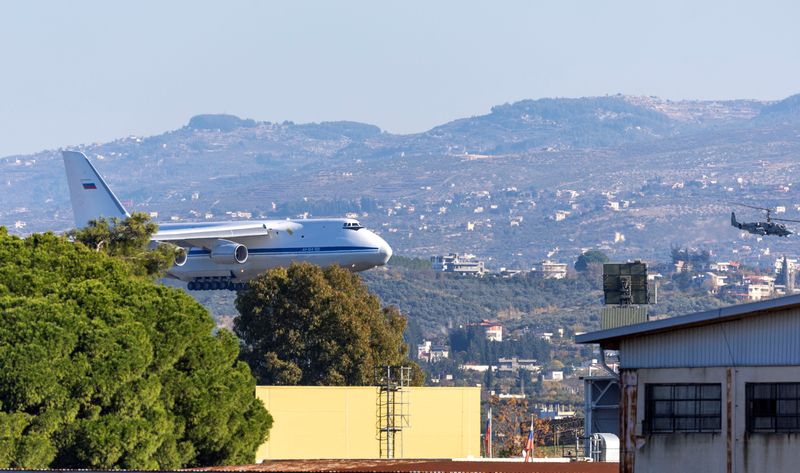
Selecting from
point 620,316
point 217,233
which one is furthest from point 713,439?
point 217,233

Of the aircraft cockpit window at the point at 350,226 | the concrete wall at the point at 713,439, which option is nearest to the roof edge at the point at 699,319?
the concrete wall at the point at 713,439

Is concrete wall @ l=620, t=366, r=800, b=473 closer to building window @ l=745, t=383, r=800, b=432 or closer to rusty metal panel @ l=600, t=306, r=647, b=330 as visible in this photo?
building window @ l=745, t=383, r=800, b=432

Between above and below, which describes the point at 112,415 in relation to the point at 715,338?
below

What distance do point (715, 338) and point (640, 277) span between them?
47.5 feet

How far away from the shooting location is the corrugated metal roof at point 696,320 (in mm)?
28578

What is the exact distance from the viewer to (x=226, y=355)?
190ft

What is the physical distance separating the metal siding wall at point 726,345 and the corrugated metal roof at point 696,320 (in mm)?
192

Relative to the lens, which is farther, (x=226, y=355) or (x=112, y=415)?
(x=226, y=355)

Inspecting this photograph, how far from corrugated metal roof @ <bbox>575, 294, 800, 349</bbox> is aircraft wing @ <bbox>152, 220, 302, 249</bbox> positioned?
312ft

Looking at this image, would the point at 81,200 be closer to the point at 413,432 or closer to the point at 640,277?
the point at 413,432

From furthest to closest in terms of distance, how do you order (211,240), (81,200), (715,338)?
1. (81,200)
2. (211,240)
3. (715,338)

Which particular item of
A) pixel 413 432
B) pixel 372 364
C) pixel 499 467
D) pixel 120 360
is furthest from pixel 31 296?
pixel 372 364

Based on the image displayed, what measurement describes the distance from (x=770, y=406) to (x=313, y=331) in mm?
58837

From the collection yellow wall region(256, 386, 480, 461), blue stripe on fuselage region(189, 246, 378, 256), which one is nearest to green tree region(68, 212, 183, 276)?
yellow wall region(256, 386, 480, 461)
